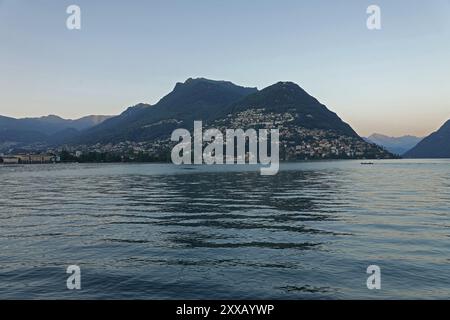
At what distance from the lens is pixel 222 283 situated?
58.0 feet

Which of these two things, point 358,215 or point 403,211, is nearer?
point 358,215

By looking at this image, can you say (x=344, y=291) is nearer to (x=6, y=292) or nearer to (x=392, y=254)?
(x=392, y=254)

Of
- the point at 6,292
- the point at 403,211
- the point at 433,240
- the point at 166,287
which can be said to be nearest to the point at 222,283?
the point at 166,287

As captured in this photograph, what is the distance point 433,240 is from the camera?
26.8m

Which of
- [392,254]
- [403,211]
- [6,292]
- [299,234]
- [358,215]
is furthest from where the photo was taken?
[403,211]

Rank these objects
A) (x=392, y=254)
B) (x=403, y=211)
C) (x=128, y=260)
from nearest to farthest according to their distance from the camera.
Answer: (x=128, y=260), (x=392, y=254), (x=403, y=211)

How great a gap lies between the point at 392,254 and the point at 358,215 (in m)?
15.5
